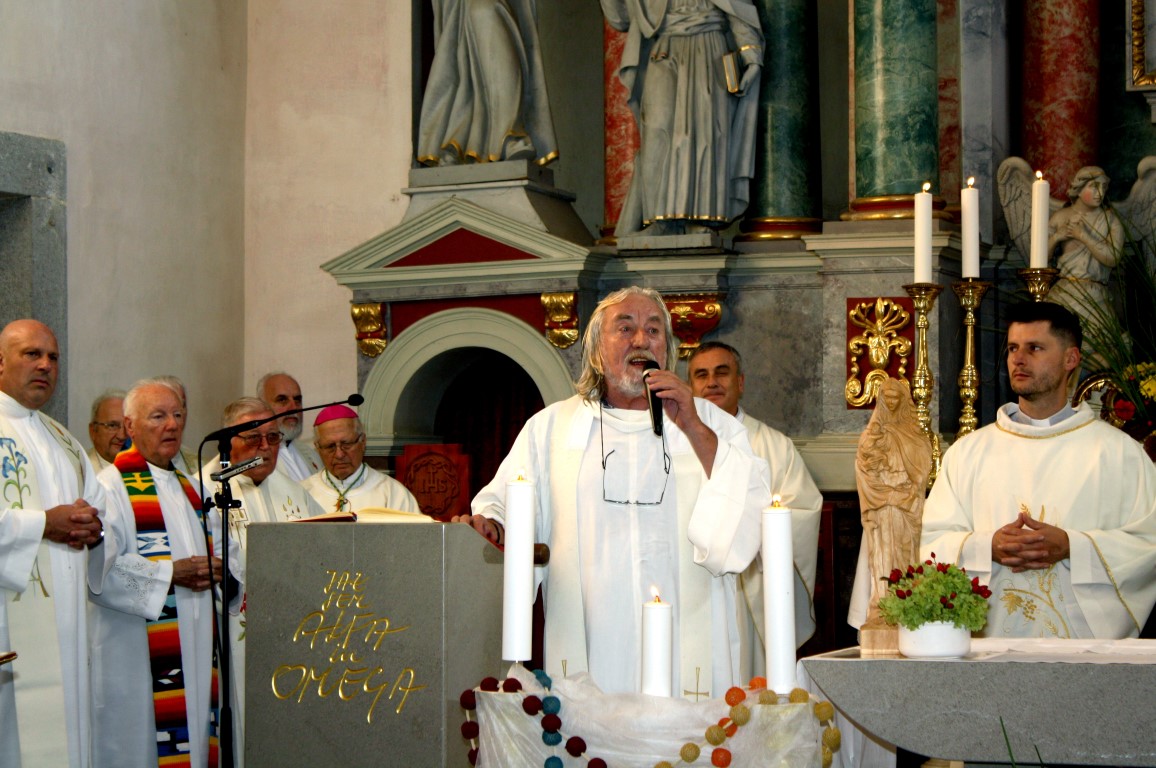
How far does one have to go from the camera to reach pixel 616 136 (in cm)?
823

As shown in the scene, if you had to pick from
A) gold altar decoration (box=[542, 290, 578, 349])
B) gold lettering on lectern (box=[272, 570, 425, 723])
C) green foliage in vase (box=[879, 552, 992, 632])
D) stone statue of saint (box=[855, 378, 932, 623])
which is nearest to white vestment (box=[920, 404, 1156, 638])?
stone statue of saint (box=[855, 378, 932, 623])

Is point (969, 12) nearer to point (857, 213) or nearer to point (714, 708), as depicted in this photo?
point (857, 213)

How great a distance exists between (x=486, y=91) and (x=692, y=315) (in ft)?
5.53

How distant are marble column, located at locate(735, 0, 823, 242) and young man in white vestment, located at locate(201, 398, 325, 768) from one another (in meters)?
2.61

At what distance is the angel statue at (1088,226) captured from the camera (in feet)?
22.4

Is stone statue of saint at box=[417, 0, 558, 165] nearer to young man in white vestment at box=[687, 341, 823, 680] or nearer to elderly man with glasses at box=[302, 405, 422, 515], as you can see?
elderly man with glasses at box=[302, 405, 422, 515]

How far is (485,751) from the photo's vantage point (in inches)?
127

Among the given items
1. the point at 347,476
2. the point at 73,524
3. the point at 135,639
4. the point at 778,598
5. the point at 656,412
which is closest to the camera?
the point at 778,598

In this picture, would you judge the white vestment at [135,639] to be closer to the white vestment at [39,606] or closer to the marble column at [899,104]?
the white vestment at [39,606]

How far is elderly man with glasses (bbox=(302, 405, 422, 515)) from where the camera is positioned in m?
7.16

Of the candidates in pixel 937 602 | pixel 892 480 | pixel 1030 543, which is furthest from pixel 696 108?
pixel 937 602

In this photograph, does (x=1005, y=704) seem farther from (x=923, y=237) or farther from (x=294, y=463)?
(x=294, y=463)

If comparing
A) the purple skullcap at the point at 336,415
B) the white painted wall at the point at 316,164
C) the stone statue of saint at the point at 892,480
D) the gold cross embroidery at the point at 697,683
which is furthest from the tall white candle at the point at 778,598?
the white painted wall at the point at 316,164

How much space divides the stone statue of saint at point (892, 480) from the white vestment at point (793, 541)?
1.78ft
